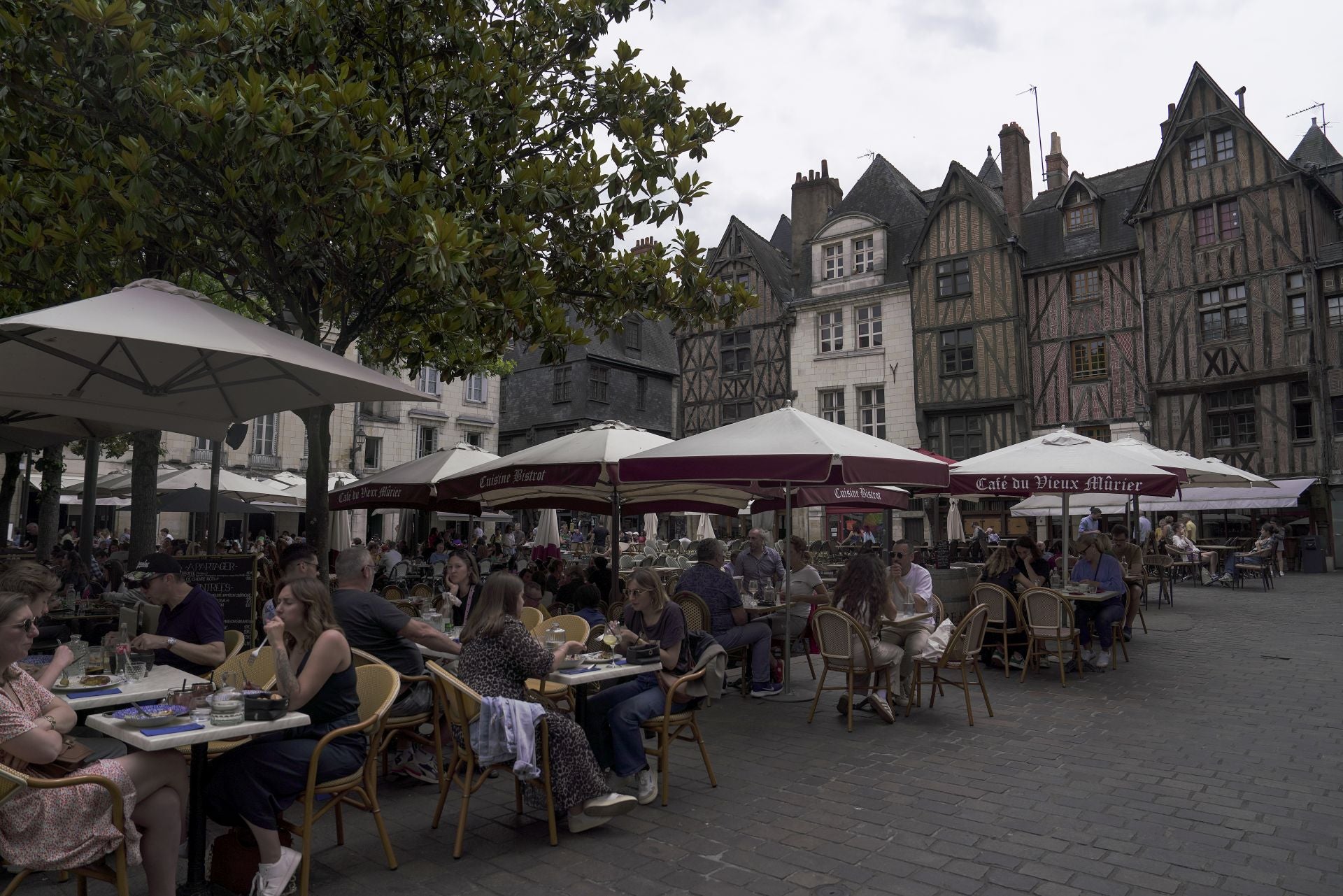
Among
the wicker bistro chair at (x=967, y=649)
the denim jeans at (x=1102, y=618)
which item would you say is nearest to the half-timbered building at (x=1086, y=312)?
the denim jeans at (x=1102, y=618)

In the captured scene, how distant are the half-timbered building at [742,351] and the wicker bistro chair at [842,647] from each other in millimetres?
24962

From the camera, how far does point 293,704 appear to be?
145 inches

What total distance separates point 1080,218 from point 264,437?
29.4 metres

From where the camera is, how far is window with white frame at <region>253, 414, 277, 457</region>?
31375 millimetres

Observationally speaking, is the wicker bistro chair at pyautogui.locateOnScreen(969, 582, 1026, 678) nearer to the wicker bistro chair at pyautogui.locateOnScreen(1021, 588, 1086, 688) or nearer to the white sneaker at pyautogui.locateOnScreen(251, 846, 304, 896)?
the wicker bistro chair at pyautogui.locateOnScreen(1021, 588, 1086, 688)

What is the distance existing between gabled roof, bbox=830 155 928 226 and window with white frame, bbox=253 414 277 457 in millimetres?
22515

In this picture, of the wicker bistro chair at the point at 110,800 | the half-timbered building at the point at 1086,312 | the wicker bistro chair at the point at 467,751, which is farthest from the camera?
the half-timbered building at the point at 1086,312

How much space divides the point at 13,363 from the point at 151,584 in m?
1.58

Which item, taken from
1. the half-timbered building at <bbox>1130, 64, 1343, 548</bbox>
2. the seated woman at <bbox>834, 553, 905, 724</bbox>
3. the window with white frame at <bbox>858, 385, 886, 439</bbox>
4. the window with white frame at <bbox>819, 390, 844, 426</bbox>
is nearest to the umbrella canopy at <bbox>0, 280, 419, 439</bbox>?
the seated woman at <bbox>834, 553, 905, 724</bbox>

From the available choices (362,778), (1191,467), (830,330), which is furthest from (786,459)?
(830,330)

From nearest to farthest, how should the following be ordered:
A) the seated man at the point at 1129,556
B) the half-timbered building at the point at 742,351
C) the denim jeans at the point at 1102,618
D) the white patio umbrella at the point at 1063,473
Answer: the white patio umbrella at the point at 1063,473 < the denim jeans at the point at 1102,618 < the seated man at the point at 1129,556 < the half-timbered building at the point at 742,351

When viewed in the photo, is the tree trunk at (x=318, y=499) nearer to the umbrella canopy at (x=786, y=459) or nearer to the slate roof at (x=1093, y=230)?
the umbrella canopy at (x=786, y=459)

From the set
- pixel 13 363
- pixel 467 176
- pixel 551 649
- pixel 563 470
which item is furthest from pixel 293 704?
pixel 467 176

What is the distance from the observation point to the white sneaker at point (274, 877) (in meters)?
3.44
